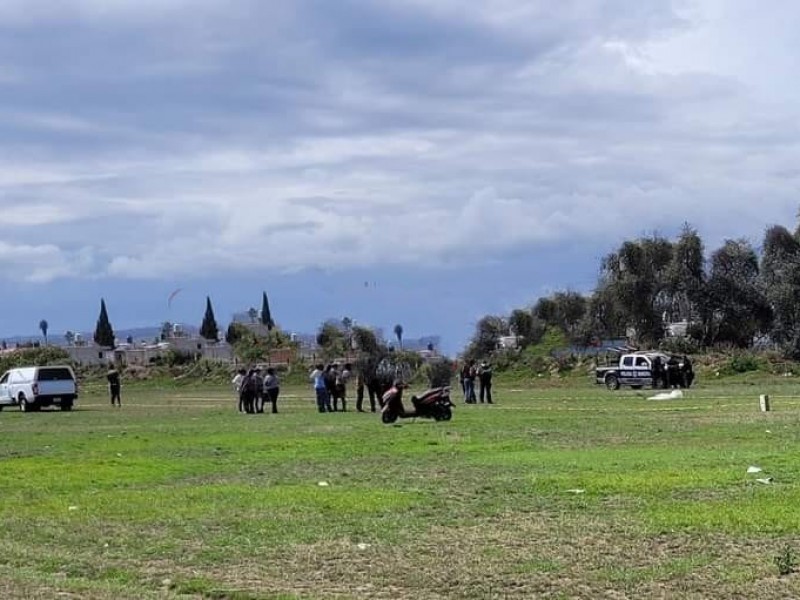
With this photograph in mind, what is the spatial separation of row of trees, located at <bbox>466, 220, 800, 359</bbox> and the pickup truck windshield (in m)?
37.0

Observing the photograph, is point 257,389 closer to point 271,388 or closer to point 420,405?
point 271,388

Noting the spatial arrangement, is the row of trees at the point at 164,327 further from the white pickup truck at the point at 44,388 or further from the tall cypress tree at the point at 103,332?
the white pickup truck at the point at 44,388

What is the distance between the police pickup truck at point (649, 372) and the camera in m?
58.3

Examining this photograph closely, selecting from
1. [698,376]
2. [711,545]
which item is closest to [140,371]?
[698,376]

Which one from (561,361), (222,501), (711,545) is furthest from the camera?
(561,361)

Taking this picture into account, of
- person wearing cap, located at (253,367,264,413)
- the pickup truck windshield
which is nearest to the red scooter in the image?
person wearing cap, located at (253,367,264,413)

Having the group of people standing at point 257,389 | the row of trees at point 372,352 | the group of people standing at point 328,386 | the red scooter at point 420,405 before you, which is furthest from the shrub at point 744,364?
the red scooter at point 420,405

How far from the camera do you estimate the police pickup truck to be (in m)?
58.3

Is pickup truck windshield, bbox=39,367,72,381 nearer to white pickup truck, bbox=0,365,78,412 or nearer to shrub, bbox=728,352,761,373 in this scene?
white pickup truck, bbox=0,365,78,412

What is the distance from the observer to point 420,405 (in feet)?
111

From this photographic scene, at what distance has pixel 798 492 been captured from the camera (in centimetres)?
1531

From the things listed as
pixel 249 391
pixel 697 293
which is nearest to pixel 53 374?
pixel 249 391

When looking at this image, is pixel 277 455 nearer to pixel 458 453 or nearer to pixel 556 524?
pixel 458 453

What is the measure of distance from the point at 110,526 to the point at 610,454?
31.2 feet
